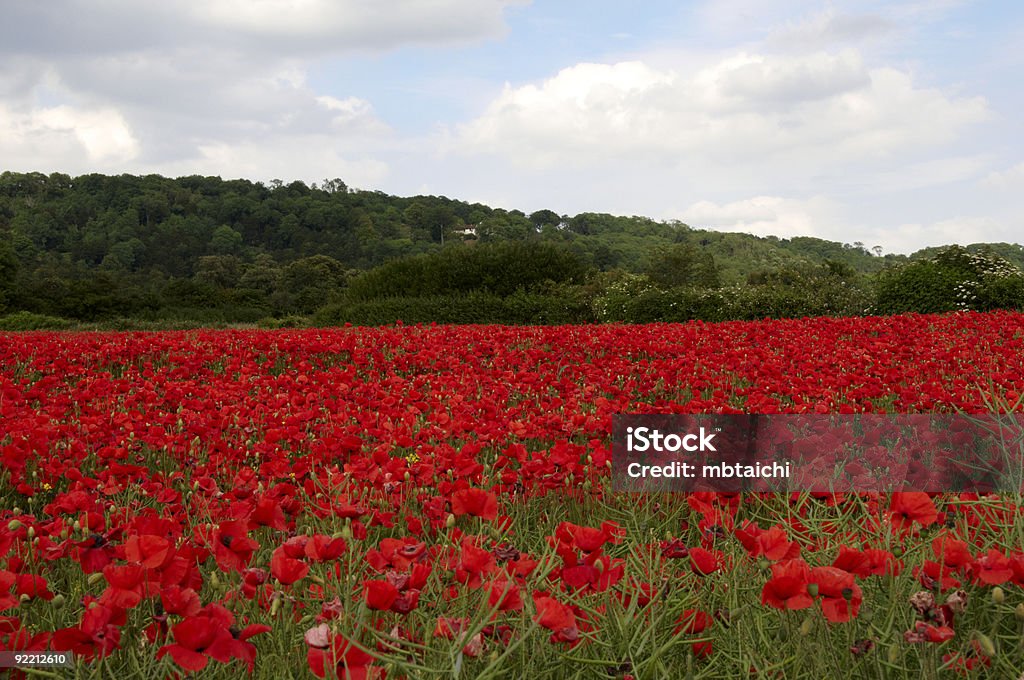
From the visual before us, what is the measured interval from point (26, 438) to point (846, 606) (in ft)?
14.0

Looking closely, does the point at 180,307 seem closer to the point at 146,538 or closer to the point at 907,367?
the point at 907,367

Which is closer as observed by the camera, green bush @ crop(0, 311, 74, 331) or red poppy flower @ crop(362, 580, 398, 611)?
red poppy flower @ crop(362, 580, 398, 611)

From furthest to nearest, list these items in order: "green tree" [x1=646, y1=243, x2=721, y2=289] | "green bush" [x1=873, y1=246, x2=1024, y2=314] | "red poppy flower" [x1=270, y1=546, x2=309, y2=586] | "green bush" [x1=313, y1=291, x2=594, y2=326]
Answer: "green tree" [x1=646, y1=243, x2=721, y2=289] → "green bush" [x1=313, y1=291, x2=594, y2=326] → "green bush" [x1=873, y1=246, x2=1024, y2=314] → "red poppy flower" [x1=270, y1=546, x2=309, y2=586]

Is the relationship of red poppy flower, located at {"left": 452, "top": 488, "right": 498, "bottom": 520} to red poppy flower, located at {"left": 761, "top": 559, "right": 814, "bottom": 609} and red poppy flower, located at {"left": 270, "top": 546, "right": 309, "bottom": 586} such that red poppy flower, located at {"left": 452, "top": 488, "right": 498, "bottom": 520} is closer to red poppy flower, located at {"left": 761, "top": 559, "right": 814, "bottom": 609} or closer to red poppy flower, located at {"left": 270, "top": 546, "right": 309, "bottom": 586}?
red poppy flower, located at {"left": 270, "top": 546, "right": 309, "bottom": 586}

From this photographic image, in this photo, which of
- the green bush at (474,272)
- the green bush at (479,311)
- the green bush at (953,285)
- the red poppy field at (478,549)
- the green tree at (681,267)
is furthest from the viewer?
the green tree at (681,267)

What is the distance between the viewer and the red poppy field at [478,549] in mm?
1743

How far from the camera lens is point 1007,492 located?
9.61ft

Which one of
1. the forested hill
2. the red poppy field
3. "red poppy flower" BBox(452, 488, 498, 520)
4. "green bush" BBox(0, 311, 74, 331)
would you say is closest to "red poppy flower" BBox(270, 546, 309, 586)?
the red poppy field

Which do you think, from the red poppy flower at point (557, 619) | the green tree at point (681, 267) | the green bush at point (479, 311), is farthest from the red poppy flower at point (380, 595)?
the green tree at point (681, 267)

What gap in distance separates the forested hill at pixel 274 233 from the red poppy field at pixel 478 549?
48850 millimetres

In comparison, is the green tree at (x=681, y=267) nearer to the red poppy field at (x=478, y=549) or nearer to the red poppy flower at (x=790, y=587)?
the red poppy field at (x=478, y=549)

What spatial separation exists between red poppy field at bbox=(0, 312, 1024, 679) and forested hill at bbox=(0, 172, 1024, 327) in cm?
4885

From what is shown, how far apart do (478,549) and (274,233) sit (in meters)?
72.2

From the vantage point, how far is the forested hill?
6041 cm
